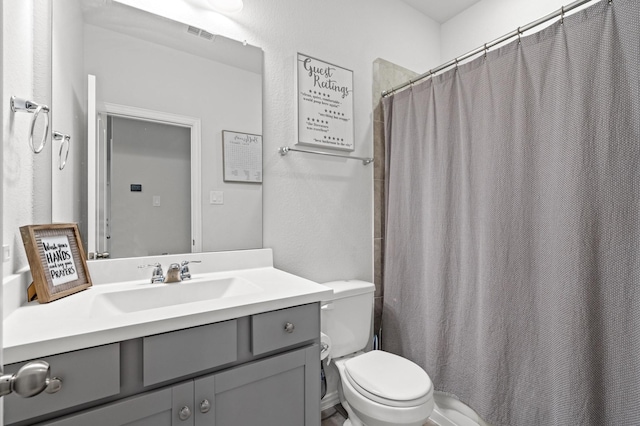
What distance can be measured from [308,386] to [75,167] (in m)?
1.23

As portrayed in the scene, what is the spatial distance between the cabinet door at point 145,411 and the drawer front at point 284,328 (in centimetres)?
22

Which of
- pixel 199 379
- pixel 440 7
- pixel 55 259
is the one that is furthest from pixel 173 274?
pixel 440 7

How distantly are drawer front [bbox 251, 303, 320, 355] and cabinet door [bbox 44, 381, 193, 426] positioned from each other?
0.73 feet

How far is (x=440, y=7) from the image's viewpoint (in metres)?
2.25

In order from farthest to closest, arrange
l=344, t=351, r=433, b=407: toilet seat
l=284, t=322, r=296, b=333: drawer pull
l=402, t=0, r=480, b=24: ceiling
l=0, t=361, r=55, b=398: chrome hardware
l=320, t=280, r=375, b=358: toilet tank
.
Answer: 1. l=402, t=0, r=480, b=24: ceiling
2. l=320, t=280, r=375, b=358: toilet tank
3. l=344, t=351, r=433, b=407: toilet seat
4. l=284, t=322, r=296, b=333: drawer pull
5. l=0, t=361, r=55, b=398: chrome hardware

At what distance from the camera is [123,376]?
2.60ft

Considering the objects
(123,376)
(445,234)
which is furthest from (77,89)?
(445,234)

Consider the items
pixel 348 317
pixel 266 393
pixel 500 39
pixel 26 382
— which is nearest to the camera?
pixel 26 382

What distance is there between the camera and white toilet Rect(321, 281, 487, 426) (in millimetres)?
1259

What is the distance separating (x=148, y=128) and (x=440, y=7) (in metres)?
2.18

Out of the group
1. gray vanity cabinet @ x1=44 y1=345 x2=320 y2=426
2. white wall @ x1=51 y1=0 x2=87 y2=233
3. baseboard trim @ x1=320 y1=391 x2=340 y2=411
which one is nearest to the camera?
gray vanity cabinet @ x1=44 y1=345 x2=320 y2=426

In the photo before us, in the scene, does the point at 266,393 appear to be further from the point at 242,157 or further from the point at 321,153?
the point at 321,153

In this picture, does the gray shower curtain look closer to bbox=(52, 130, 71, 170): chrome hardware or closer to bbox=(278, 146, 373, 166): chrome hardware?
bbox=(278, 146, 373, 166): chrome hardware

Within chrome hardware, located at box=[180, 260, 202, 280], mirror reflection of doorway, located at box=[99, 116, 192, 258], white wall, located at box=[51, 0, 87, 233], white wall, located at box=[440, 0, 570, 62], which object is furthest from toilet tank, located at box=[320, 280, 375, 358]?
white wall, located at box=[440, 0, 570, 62]
